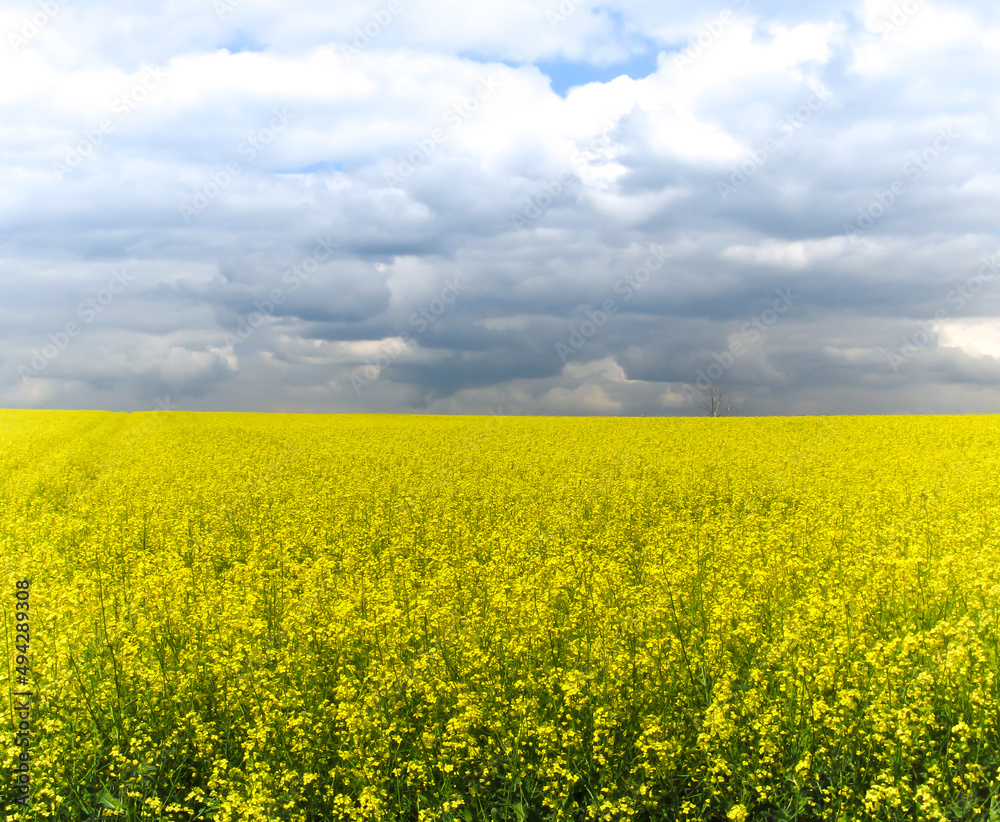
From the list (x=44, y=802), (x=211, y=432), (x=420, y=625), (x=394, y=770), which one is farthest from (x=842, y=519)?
(x=211, y=432)

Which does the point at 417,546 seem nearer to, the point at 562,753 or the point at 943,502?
the point at 562,753

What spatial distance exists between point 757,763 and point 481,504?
9.19m

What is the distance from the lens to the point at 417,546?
9.96 m

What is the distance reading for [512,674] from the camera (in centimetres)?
544

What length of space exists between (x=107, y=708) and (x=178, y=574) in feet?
9.18

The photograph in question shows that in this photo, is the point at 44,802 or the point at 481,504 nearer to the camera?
the point at 44,802

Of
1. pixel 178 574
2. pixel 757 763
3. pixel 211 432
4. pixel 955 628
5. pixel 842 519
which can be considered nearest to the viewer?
pixel 757 763

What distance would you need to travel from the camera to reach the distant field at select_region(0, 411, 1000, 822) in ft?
14.5

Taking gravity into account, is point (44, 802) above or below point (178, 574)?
below

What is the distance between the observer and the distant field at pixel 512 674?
14.5ft

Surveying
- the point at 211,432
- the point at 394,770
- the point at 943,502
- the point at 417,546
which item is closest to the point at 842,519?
the point at 943,502

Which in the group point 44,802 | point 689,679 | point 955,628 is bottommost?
point 44,802

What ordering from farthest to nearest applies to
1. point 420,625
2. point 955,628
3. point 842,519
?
point 842,519 < point 420,625 < point 955,628

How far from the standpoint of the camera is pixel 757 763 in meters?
4.54
